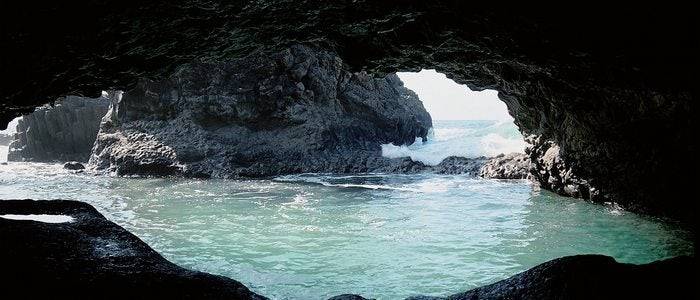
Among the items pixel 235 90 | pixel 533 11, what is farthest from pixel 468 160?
pixel 533 11

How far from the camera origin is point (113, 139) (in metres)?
25.0

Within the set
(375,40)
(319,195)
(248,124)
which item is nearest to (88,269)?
(375,40)

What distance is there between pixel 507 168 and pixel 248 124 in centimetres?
1210

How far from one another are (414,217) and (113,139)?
19.4m

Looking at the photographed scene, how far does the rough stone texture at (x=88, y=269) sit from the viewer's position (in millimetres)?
3005

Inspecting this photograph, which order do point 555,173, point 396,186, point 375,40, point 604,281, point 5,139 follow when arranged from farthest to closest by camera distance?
point 5,139
point 396,186
point 555,173
point 375,40
point 604,281

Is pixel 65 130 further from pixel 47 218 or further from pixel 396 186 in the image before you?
pixel 47 218

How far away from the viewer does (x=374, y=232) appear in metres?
9.72

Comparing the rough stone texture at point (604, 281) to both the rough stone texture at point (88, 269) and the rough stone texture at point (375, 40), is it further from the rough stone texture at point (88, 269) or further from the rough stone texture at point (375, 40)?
the rough stone texture at point (375, 40)

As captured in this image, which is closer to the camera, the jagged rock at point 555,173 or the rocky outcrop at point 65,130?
the jagged rock at point 555,173

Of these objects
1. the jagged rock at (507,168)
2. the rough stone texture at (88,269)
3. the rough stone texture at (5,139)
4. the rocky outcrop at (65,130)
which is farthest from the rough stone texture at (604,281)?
the rough stone texture at (5,139)

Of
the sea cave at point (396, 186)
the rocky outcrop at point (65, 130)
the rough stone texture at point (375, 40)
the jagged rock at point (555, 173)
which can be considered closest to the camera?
the sea cave at point (396, 186)

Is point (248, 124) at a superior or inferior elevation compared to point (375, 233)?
superior

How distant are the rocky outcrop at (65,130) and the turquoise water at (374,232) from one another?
1882 cm
